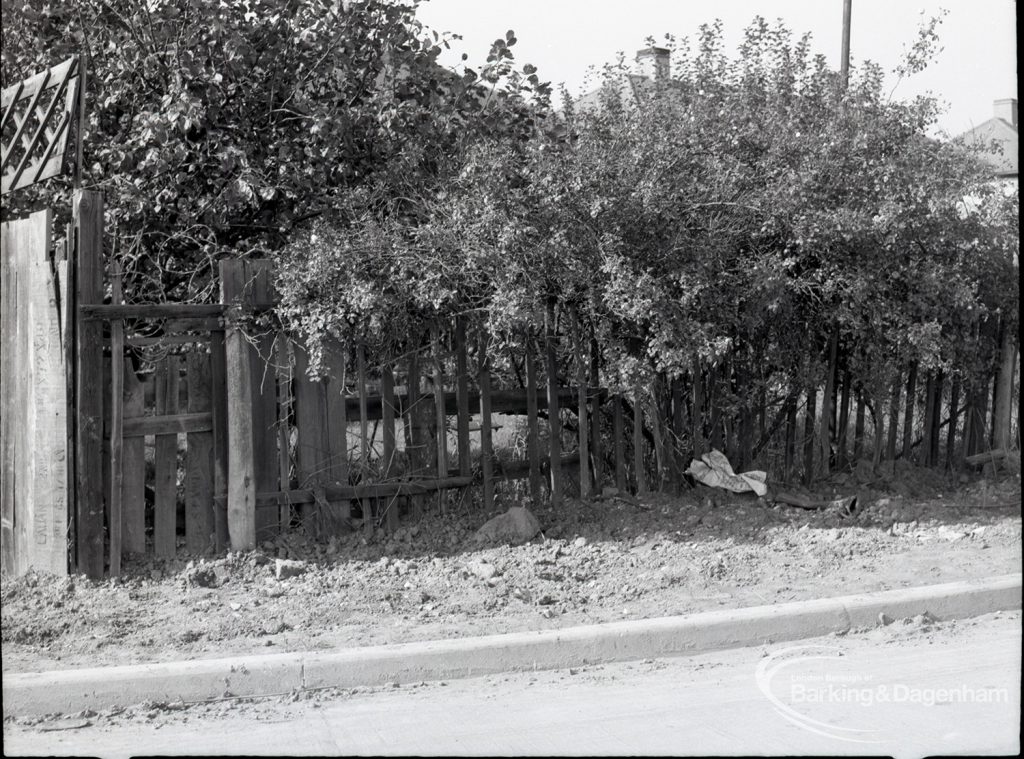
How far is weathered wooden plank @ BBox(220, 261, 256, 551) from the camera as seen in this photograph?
6.56 metres

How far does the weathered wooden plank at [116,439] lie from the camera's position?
619cm

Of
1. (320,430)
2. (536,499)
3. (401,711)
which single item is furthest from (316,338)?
(401,711)

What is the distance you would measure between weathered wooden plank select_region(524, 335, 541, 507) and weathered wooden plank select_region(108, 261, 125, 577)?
2.59 meters

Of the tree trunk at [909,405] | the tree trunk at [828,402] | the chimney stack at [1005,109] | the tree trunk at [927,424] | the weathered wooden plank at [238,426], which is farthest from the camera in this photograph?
the chimney stack at [1005,109]

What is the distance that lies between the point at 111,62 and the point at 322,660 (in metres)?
4.71

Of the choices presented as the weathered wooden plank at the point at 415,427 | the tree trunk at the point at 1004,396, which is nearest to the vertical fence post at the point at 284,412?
the weathered wooden plank at the point at 415,427

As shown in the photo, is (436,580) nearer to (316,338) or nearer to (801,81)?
(316,338)

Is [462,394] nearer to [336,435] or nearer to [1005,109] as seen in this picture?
[336,435]

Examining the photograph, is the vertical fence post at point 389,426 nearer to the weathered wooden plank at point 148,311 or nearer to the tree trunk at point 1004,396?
the weathered wooden plank at point 148,311

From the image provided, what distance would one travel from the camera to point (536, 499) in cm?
758

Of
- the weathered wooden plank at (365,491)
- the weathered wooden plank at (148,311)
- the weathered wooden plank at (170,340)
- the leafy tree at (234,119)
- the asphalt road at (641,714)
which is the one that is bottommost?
the asphalt road at (641,714)

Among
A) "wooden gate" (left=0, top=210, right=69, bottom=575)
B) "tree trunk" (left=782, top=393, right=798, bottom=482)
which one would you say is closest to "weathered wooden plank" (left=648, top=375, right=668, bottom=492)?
"tree trunk" (left=782, top=393, right=798, bottom=482)

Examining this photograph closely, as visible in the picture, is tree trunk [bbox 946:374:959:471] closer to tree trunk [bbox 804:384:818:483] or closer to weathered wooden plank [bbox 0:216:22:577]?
tree trunk [bbox 804:384:818:483]

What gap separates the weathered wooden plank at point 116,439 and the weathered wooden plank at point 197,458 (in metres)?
0.46
